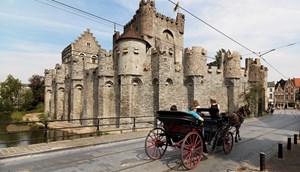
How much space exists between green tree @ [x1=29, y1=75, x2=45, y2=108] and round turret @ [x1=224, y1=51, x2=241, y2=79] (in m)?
46.5

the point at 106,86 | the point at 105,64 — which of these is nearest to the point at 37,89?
the point at 106,86

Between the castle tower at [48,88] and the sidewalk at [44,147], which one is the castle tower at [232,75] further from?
the castle tower at [48,88]

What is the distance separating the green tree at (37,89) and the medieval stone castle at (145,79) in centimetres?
2803

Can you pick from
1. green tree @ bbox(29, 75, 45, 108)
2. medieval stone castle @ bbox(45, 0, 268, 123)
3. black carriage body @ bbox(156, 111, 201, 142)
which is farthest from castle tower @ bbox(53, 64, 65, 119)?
black carriage body @ bbox(156, 111, 201, 142)

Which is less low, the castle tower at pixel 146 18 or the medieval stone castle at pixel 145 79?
the castle tower at pixel 146 18

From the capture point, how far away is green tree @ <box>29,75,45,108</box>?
54.5 metres

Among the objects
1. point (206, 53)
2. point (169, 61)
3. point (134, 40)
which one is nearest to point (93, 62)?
point (134, 40)

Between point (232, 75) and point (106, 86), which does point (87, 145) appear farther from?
point (232, 75)

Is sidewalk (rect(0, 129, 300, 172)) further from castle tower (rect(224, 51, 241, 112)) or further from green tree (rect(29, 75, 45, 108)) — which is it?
green tree (rect(29, 75, 45, 108))

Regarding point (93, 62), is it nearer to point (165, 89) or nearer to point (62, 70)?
point (62, 70)

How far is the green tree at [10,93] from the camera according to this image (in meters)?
55.7

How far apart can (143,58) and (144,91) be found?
3.58 metres

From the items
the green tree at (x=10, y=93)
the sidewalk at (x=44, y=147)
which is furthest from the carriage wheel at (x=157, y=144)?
the green tree at (x=10, y=93)

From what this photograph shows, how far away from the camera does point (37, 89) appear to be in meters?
55.2
